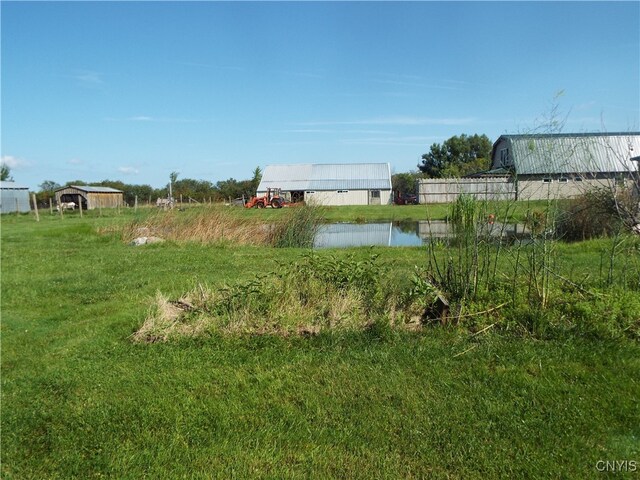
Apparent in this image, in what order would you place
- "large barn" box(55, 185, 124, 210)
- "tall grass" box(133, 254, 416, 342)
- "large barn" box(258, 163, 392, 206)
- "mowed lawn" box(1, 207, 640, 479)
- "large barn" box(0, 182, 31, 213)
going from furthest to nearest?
"large barn" box(258, 163, 392, 206), "large barn" box(55, 185, 124, 210), "large barn" box(0, 182, 31, 213), "tall grass" box(133, 254, 416, 342), "mowed lawn" box(1, 207, 640, 479)

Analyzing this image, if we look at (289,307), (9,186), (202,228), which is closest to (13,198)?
(9,186)

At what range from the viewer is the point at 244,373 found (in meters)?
4.44

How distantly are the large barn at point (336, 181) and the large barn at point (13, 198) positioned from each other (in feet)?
76.1

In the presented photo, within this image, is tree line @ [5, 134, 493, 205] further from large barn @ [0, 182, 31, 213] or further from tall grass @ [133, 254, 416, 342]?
tall grass @ [133, 254, 416, 342]

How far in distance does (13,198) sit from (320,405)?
2027 inches

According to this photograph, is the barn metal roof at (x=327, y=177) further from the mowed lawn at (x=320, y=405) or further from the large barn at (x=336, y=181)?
the mowed lawn at (x=320, y=405)

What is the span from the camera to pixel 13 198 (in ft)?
152

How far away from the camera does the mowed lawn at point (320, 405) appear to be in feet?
10.6

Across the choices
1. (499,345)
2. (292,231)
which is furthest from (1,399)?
(292,231)

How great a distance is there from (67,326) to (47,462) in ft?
10.7

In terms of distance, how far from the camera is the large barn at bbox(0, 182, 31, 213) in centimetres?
4528

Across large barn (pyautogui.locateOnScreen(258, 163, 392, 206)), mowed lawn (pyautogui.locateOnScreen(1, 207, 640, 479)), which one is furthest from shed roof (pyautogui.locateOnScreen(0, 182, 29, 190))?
mowed lawn (pyautogui.locateOnScreen(1, 207, 640, 479))

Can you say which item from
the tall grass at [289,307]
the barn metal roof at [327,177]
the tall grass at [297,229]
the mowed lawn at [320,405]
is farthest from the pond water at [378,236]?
→ the barn metal roof at [327,177]

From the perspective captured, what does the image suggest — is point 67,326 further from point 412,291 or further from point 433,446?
point 433,446
